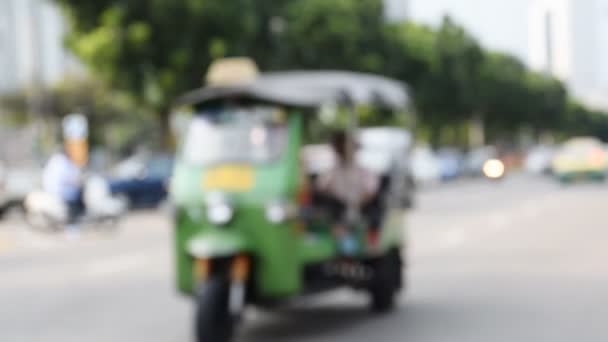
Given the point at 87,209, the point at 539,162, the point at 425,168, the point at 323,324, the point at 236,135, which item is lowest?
the point at 323,324

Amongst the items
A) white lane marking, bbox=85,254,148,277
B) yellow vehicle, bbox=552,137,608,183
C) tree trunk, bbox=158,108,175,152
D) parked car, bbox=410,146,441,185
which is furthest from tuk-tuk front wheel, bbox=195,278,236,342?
parked car, bbox=410,146,441,185

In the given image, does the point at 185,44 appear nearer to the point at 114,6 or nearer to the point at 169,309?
the point at 114,6

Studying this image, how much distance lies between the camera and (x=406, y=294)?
36.7 feet

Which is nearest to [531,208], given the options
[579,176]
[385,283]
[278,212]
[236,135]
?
[579,176]

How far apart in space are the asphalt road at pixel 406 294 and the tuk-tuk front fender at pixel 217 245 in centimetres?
91

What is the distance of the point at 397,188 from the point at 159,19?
28.8 metres

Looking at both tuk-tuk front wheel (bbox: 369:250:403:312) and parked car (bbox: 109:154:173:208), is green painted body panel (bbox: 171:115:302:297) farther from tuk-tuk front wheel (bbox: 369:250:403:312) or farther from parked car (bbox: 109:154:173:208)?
parked car (bbox: 109:154:173:208)

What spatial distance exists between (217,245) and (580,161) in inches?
1288

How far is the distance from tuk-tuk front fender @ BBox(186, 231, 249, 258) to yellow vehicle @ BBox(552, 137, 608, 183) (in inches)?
1255

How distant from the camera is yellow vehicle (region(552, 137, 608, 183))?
129 ft

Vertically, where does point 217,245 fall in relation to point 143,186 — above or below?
below

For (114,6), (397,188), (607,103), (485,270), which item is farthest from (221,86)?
(114,6)

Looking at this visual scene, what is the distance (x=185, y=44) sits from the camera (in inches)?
1529

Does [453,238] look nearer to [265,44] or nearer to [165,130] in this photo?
[165,130]
